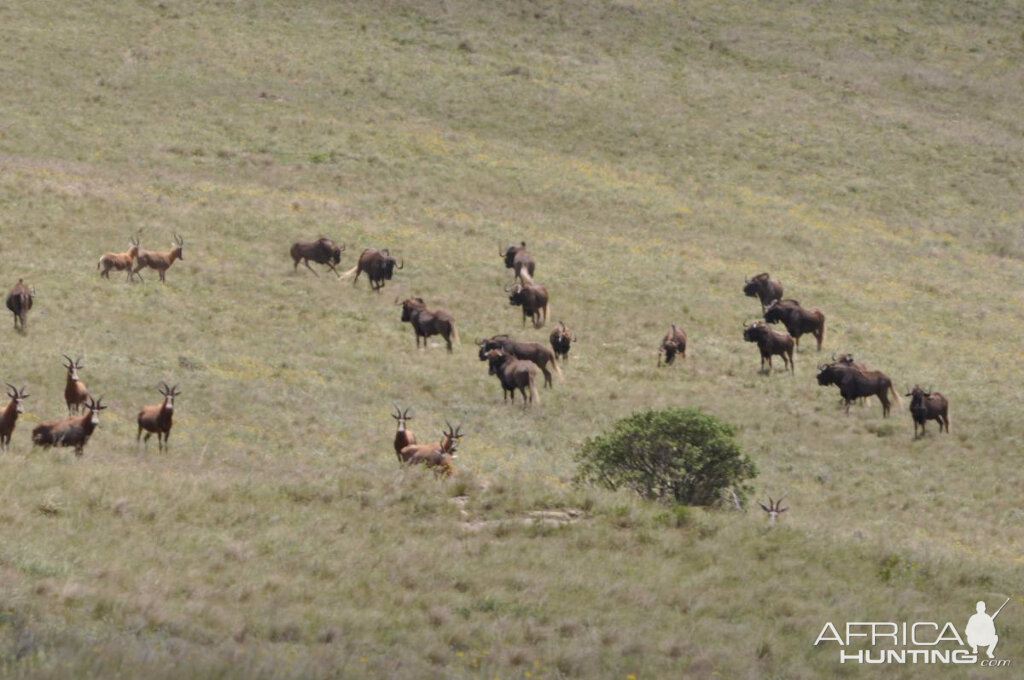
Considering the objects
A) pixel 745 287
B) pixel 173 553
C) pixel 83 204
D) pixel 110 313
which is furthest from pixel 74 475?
pixel 745 287

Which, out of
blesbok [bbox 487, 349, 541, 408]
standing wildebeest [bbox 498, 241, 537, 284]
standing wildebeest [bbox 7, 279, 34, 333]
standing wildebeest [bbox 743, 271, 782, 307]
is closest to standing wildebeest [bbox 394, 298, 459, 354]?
blesbok [bbox 487, 349, 541, 408]

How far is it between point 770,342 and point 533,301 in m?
7.52

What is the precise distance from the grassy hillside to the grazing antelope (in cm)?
102

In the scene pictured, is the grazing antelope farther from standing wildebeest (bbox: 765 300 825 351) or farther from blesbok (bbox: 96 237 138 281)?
standing wildebeest (bbox: 765 300 825 351)

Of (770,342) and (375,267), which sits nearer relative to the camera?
(770,342)

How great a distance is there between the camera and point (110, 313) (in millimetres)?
31266

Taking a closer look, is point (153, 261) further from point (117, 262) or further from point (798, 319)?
point (798, 319)

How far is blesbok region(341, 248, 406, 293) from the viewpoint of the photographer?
3984 cm

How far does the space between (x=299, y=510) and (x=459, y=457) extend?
23.4 ft

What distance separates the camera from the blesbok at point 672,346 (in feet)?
115

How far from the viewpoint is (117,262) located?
3544 cm

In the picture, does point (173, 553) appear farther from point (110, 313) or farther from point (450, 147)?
point (450, 147)

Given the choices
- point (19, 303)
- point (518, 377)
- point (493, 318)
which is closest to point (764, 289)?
point (493, 318)

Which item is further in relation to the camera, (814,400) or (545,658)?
(814,400)
